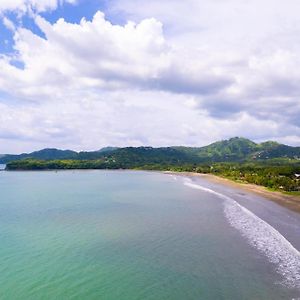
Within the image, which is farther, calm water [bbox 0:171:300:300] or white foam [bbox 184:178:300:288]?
white foam [bbox 184:178:300:288]

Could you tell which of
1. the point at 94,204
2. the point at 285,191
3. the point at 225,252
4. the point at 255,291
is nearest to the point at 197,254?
the point at 225,252

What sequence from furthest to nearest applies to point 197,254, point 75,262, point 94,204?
point 94,204, point 197,254, point 75,262

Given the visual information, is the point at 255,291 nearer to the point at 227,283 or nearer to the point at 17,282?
the point at 227,283

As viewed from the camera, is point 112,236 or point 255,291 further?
point 112,236

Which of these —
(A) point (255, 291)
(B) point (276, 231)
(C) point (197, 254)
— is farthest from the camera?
(B) point (276, 231)
